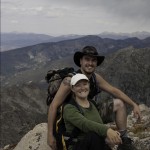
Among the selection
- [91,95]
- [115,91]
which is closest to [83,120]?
[91,95]

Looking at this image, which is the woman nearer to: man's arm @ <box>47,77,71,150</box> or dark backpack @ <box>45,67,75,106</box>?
man's arm @ <box>47,77,71,150</box>

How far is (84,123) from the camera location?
9.41m

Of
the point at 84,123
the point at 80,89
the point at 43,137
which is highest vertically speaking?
the point at 80,89

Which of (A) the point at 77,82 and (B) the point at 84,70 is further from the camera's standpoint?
(B) the point at 84,70

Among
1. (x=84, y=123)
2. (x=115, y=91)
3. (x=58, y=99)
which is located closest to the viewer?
(x=84, y=123)

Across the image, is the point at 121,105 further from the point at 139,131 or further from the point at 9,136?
the point at 9,136

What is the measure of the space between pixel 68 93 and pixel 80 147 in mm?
1774

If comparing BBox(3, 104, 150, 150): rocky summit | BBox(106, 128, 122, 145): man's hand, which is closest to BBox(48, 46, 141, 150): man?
BBox(106, 128, 122, 145): man's hand

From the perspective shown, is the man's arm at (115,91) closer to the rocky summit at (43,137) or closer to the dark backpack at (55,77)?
the dark backpack at (55,77)

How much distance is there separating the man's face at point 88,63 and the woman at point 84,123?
2.97 ft

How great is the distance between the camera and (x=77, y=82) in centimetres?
987

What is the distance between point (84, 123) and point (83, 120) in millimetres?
82

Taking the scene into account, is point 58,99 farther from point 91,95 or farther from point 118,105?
point 118,105

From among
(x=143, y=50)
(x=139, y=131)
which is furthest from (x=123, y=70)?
(x=139, y=131)
